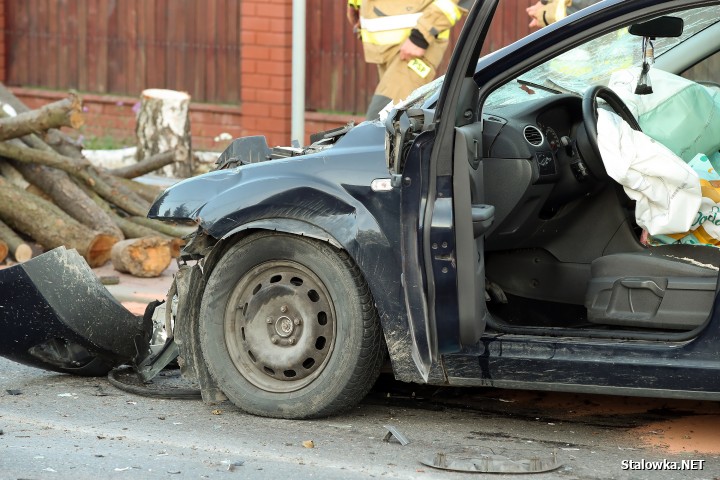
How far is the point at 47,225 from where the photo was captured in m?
8.79

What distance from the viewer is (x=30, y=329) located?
18.3 feet

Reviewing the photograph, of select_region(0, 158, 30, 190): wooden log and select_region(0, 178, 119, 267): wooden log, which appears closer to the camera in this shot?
select_region(0, 178, 119, 267): wooden log

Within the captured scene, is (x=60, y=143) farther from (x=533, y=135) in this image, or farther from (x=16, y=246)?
(x=533, y=135)

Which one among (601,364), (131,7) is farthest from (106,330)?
(131,7)

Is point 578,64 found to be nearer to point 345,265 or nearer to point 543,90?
point 543,90

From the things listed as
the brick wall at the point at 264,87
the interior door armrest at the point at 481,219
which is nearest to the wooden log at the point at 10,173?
the brick wall at the point at 264,87

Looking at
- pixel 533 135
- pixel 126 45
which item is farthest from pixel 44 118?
pixel 126 45

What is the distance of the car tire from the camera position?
16.4 ft

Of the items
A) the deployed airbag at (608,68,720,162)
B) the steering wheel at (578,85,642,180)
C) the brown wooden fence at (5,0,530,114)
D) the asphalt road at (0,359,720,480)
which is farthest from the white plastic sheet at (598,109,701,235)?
the brown wooden fence at (5,0,530,114)

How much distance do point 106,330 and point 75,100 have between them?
3.42 meters

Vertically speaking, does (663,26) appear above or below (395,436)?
above

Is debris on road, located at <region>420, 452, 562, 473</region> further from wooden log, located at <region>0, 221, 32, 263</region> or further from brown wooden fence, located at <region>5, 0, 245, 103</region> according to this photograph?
brown wooden fence, located at <region>5, 0, 245, 103</region>

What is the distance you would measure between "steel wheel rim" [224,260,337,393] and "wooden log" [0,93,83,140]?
4025mm

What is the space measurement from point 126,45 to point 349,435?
34.5ft
